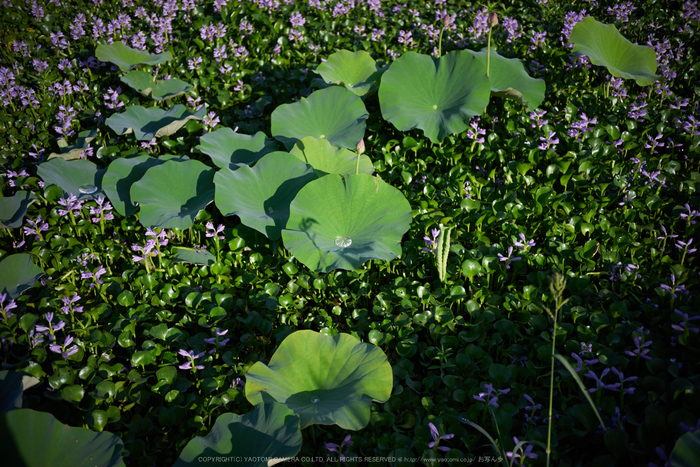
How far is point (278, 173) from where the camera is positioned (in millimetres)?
2922

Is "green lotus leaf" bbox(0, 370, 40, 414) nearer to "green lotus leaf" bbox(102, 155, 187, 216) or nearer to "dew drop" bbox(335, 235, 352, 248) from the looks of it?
"green lotus leaf" bbox(102, 155, 187, 216)

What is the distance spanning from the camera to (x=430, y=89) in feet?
11.7

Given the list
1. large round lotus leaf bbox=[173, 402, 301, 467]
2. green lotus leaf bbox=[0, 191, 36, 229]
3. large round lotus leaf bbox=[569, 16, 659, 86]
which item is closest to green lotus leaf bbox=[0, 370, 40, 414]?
large round lotus leaf bbox=[173, 402, 301, 467]

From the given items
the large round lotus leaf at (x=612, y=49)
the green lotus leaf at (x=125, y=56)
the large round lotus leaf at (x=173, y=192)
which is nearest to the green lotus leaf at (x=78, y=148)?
the green lotus leaf at (x=125, y=56)

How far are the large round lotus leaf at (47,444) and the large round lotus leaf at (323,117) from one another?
226 cm

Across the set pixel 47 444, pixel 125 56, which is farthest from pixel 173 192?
pixel 125 56

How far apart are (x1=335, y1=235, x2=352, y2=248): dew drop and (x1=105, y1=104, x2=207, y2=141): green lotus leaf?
5.36 feet

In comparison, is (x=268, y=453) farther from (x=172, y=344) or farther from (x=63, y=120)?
(x=63, y=120)

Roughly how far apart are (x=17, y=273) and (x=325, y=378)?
1.95 metres

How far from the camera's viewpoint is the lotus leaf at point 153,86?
3998mm

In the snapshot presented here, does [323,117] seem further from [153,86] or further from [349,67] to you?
[153,86]

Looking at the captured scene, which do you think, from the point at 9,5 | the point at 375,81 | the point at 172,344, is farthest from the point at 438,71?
the point at 9,5

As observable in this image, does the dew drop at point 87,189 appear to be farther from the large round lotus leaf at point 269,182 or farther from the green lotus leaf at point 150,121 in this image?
the large round lotus leaf at point 269,182

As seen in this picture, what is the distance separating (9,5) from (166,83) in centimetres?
321
